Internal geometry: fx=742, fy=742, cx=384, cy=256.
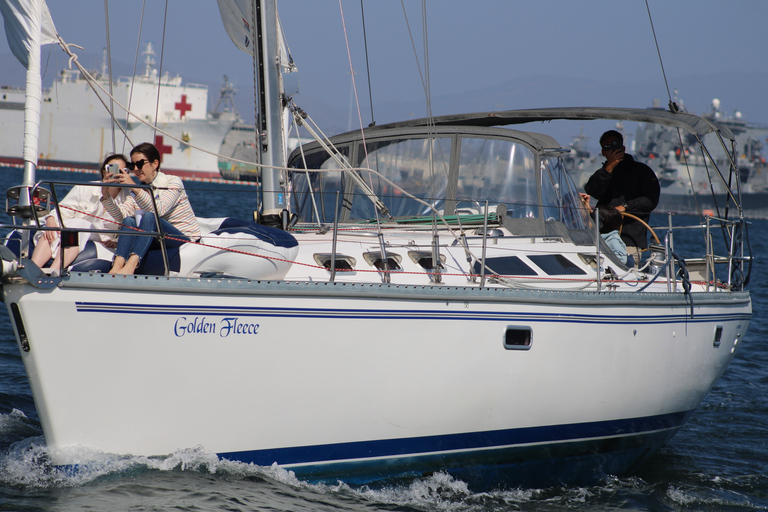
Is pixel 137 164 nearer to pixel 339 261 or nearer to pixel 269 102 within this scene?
pixel 339 261

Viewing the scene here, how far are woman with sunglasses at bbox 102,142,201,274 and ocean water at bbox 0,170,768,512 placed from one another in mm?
661

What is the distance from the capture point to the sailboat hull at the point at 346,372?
395cm

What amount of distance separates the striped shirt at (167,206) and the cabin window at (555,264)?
2503mm

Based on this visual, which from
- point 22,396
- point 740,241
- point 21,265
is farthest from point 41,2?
point 740,241

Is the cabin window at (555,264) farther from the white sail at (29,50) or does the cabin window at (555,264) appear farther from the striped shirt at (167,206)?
the white sail at (29,50)

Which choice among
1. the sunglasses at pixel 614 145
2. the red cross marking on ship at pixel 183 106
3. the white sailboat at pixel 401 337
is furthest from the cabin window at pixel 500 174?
the red cross marking on ship at pixel 183 106

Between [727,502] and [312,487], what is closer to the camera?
[312,487]

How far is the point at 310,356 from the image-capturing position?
14.1 feet

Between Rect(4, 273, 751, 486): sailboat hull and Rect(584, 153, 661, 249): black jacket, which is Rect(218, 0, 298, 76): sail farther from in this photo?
Rect(584, 153, 661, 249): black jacket

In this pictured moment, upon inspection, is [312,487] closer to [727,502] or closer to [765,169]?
[727,502]

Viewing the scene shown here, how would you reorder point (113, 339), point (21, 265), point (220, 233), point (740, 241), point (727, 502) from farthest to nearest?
point (740, 241) → point (727, 502) → point (220, 233) → point (113, 339) → point (21, 265)

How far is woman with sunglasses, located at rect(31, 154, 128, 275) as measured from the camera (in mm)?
4059

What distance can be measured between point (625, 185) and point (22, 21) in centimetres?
512

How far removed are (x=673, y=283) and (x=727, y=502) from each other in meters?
1.69
